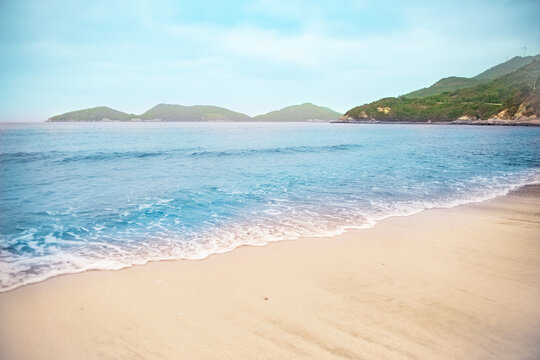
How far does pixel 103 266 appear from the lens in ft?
18.1

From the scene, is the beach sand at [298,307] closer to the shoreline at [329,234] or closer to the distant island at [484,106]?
the shoreline at [329,234]

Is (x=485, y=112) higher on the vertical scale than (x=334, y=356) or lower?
higher

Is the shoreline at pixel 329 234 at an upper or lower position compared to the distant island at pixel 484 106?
lower

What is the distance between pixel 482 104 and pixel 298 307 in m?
174

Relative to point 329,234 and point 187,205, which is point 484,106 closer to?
point 329,234

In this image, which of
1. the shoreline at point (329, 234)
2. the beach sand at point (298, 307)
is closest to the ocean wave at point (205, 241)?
the shoreline at point (329, 234)

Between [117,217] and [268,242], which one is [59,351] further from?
[117,217]

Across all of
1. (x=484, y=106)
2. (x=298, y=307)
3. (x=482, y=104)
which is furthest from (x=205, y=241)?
(x=482, y=104)

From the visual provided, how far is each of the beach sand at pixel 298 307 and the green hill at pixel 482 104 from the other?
132818 mm

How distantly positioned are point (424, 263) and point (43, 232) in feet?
31.0

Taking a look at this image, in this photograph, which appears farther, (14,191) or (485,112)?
(485,112)

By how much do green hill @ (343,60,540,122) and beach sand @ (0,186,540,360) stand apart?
133 metres

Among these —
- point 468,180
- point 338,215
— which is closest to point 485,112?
point 468,180

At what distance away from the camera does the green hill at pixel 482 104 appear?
109 m
